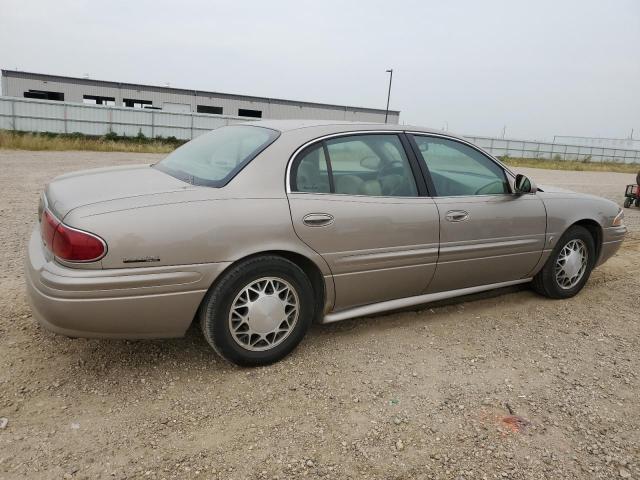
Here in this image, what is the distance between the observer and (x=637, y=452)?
250 centimetres

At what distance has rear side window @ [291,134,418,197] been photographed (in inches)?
125

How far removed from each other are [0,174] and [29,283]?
31.8 ft

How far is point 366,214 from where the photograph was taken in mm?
3248

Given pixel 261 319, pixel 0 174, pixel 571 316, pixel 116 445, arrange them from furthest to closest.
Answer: pixel 0 174 < pixel 571 316 < pixel 261 319 < pixel 116 445

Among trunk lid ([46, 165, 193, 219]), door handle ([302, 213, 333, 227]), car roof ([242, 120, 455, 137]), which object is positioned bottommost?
door handle ([302, 213, 333, 227])

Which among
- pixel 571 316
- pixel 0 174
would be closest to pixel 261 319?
pixel 571 316

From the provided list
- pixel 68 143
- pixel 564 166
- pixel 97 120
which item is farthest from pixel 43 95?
pixel 564 166

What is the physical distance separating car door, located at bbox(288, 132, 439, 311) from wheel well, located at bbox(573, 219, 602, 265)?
72.7 inches

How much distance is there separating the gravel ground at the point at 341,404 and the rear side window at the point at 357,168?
106cm

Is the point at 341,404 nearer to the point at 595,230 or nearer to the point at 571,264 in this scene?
the point at 571,264

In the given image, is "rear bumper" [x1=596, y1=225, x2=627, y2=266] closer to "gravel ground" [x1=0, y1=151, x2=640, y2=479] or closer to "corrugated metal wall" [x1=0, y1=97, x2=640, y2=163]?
"gravel ground" [x1=0, y1=151, x2=640, y2=479]

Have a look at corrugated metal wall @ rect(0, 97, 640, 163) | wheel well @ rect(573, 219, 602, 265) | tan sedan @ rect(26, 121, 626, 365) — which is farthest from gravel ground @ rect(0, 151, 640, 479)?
corrugated metal wall @ rect(0, 97, 640, 163)

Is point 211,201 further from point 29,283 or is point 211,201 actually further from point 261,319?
point 29,283

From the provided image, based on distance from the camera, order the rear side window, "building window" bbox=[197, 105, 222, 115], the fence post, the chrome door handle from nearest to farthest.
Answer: the rear side window → the chrome door handle → the fence post → "building window" bbox=[197, 105, 222, 115]
